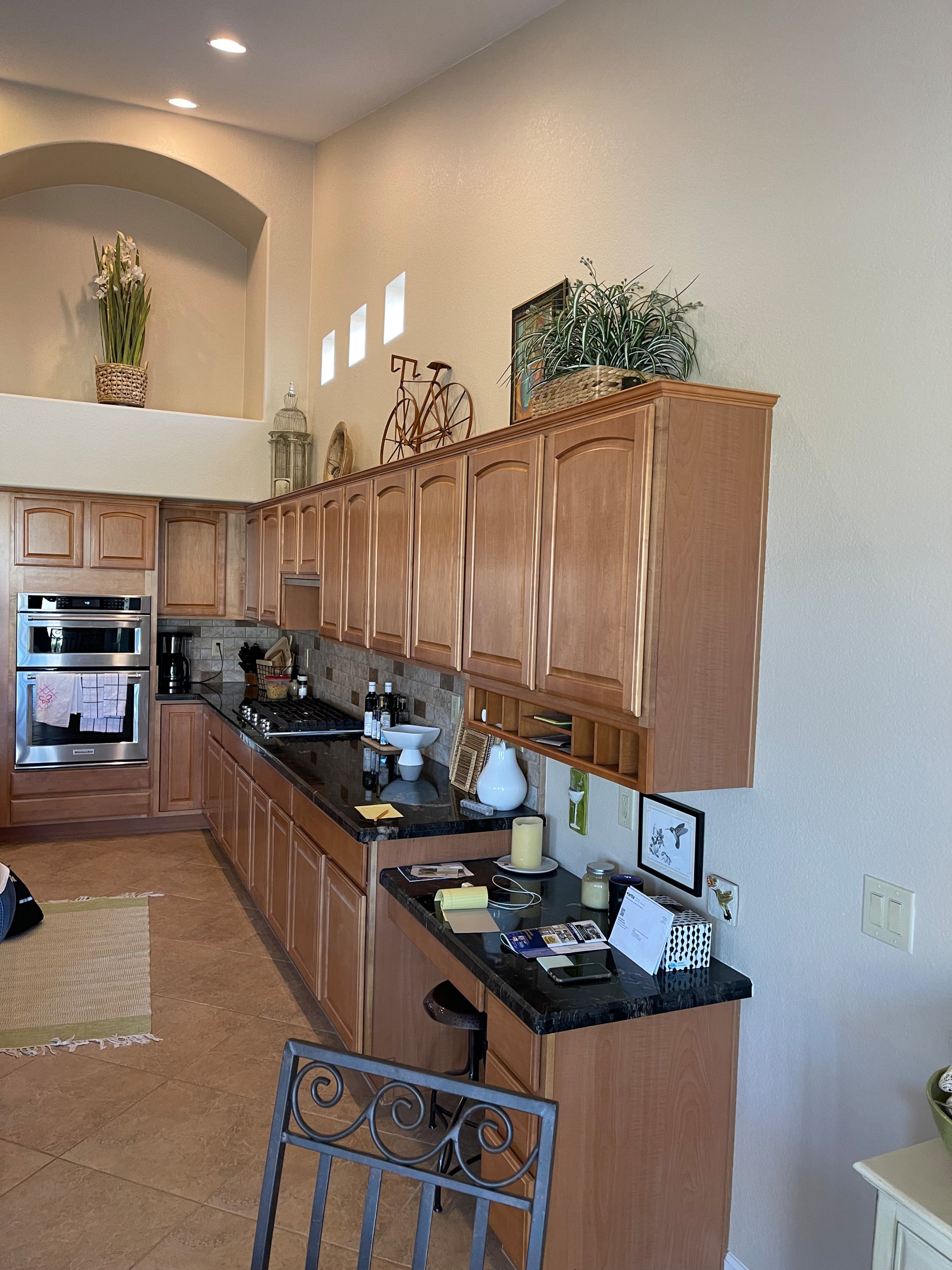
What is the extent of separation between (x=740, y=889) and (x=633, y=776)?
0.38 m

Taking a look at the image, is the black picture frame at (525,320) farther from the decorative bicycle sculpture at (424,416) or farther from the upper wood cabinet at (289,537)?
the upper wood cabinet at (289,537)

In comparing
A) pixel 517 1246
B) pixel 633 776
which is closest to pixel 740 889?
pixel 633 776

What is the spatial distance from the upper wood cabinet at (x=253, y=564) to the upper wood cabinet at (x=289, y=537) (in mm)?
622

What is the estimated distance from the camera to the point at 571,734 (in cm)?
257

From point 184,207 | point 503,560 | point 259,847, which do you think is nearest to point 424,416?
point 503,560

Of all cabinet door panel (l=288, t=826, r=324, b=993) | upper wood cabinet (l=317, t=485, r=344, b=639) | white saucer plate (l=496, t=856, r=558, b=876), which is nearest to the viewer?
white saucer plate (l=496, t=856, r=558, b=876)

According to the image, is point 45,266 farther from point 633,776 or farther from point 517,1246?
point 517,1246

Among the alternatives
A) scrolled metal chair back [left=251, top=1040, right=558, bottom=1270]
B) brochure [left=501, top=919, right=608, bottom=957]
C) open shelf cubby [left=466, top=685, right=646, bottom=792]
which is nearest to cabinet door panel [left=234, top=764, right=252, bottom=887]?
open shelf cubby [left=466, top=685, right=646, bottom=792]

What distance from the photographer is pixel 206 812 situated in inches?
229

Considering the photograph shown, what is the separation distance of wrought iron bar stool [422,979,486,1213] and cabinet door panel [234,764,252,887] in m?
2.03

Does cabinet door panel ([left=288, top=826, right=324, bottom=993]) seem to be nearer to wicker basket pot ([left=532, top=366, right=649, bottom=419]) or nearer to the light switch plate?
wicker basket pot ([left=532, top=366, right=649, bottom=419])

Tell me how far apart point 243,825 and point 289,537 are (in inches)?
60.3

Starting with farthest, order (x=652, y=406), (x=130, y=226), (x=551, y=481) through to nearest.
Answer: (x=130, y=226) → (x=551, y=481) → (x=652, y=406)

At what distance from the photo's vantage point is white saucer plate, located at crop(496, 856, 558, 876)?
2.79 meters
